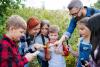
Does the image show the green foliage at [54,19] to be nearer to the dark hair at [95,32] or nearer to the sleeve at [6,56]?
the sleeve at [6,56]

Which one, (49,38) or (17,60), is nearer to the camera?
(17,60)

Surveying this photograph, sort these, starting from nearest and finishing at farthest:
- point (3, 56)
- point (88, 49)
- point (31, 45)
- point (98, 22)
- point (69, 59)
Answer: point (98, 22)
point (3, 56)
point (88, 49)
point (31, 45)
point (69, 59)

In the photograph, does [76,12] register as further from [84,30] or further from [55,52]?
[55,52]

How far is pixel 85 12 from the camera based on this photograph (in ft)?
19.0

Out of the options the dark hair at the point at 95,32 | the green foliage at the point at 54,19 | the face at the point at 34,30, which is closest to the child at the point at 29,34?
the face at the point at 34,30

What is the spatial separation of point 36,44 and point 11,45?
1.22 meters

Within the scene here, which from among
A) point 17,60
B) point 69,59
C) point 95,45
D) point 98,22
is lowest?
point 69,59

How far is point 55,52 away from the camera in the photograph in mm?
6086

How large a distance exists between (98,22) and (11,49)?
3.99ft

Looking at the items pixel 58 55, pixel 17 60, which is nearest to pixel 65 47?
pixel 58 55

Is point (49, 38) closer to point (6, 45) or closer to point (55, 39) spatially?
point (55, 39)

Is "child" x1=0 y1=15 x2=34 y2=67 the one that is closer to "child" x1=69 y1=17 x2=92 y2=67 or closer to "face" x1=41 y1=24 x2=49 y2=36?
"child" x1=69 y1=17 x2=92 y2=67

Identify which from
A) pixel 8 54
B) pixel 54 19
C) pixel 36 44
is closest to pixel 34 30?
pixel 36 44

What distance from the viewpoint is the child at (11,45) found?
4.49 metres
